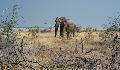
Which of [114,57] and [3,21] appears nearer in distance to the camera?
[114,57]

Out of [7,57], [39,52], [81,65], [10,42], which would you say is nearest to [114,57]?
[81,65]

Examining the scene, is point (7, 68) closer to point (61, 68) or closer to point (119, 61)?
point (61, 68)

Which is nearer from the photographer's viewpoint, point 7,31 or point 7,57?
point 7,57

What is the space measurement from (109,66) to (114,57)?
26cm

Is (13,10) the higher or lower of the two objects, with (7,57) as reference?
higher

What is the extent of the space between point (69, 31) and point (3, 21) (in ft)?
57.0

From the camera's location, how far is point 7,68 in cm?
678

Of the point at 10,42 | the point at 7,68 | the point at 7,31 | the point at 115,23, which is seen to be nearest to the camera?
the point at 7,68

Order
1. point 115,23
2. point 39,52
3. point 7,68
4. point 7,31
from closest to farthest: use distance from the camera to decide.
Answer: point 7,68 < point 7,31 < point 39,52 < point 115,23

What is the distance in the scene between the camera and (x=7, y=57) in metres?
7.05

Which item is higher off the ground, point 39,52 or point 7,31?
point 7,31

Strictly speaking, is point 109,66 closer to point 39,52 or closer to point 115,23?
point 39,52

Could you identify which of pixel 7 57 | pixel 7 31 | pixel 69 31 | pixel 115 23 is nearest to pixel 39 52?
pixel 7 31

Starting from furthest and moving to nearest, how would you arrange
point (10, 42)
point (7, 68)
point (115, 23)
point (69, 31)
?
1. point (69, 31)
2. point (115, 23)
3. point (10, 42)
4. point (7, 68)
